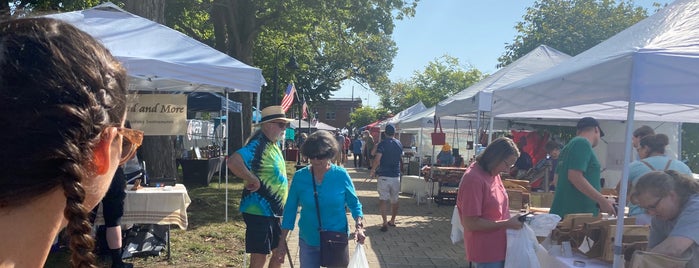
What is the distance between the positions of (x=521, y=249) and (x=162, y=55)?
13.5ft

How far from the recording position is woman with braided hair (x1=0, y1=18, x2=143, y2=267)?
0.83 m

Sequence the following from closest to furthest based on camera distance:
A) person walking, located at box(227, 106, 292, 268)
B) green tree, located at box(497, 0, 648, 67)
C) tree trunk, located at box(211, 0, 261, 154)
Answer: person walking, located at box(227, 106, 292, 268)
tree trunk, located at box(211, 0, 261, 154)
green tree, located at box(497, 0, 648, 67)

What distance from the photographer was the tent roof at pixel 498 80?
8258 mm

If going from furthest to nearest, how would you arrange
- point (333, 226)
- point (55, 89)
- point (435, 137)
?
point (435, 137)
point (333, 226)
point (55, 89)

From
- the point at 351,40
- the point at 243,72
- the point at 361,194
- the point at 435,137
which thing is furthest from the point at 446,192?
the point at 351,40

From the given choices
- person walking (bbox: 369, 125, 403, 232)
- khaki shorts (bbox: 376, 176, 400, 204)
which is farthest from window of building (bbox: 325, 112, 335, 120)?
khaki shorts (bbox: 376, 176, 400, 204)

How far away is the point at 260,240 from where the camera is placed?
15.9 ft

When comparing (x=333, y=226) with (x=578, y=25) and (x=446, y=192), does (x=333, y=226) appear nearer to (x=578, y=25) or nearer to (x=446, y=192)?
(x=446, y=192)

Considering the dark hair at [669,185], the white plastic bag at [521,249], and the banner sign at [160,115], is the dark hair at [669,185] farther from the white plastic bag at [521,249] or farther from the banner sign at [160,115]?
the banner sign at [160,115]

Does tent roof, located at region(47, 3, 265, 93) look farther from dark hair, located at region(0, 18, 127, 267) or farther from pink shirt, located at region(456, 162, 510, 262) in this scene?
dark hair, located at region(0, 18, 127, 267)

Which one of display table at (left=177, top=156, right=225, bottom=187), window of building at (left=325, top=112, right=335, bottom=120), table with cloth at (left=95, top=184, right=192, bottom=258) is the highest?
window of building at (left=325, top=112, right=335, bottom=120)

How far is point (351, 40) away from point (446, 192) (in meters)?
11.8

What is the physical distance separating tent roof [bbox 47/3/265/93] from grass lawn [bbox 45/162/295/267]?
7.21 ft

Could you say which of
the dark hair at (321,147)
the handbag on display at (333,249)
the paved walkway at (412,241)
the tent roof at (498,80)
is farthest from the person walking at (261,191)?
the tent roof at (498,80)
